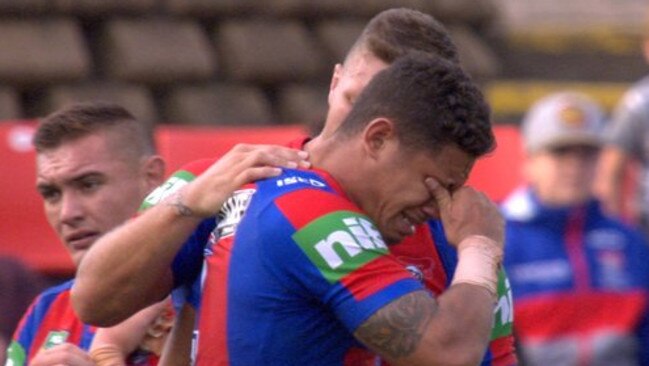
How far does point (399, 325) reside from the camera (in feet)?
11.3

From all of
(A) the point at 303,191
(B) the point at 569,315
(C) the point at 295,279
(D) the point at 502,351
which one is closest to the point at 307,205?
(A) the point at 303,191

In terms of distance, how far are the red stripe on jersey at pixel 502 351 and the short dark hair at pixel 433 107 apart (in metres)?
0.53

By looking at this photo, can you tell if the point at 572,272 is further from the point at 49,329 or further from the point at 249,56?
the point at 249,56

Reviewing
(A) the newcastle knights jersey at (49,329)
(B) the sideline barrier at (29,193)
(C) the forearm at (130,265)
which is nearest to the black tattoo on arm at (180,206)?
(C) the forearm at (130,265)

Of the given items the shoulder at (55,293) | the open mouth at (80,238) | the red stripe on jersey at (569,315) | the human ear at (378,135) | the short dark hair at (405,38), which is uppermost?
the short dark hair at (405,38)

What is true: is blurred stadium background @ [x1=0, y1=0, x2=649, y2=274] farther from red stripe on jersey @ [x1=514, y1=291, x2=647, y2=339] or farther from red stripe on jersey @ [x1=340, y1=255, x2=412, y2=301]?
red stripe on jersey @ [x1=340, y1=255, x2=412, y2=301]

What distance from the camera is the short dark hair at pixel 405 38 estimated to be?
4.11 metres

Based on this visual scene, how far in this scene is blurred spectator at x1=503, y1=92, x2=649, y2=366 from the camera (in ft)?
24.8

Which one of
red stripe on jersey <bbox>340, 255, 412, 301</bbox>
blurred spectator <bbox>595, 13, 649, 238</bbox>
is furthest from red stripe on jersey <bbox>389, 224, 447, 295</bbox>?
blurred spectator <bbox>595, 13, 649, 238</bbox>

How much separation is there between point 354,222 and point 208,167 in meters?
0.45

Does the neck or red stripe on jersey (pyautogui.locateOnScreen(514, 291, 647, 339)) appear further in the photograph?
red stripe on jersey (pyautogui.locateOnScreen(514, 291, 647, 339))

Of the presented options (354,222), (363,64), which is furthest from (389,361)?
(363,64)

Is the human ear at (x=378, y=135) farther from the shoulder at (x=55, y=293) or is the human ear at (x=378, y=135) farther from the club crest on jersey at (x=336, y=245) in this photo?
the shoulder at (x=55, y=293)

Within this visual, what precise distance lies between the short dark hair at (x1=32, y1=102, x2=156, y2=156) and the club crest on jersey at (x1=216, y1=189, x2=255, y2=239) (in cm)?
117
